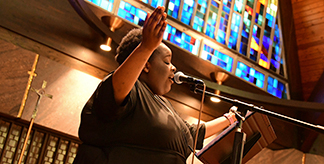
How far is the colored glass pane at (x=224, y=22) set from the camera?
576cm

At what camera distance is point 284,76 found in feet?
21.6

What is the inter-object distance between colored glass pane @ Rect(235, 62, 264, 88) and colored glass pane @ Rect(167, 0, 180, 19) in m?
1.35

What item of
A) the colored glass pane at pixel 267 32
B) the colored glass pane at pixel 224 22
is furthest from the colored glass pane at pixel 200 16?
the colored glass pane at pixel 267 32

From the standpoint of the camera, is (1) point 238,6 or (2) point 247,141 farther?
(1) point 238,6

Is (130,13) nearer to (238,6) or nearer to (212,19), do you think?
(212,19)

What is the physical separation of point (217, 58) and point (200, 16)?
691 millimetres

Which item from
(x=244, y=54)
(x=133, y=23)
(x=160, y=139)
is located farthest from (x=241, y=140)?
(x=244, y=54)

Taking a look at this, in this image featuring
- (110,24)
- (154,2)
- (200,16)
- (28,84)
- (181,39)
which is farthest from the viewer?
(200,16)

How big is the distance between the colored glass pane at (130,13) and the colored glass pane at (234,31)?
169cm

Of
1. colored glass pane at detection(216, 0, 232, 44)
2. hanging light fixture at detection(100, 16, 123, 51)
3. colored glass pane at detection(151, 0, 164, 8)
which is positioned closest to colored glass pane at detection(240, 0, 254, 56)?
colored glass pane at detection(216, 0, 232, 44)

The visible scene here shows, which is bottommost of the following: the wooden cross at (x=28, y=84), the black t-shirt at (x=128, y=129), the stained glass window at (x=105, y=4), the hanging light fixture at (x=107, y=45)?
the black t-shirt at (x=128, y=129)

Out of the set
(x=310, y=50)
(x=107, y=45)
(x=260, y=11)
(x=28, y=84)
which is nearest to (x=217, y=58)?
(x=260, y=11)

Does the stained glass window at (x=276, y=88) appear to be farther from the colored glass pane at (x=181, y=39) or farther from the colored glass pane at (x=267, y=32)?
the colored glass pane at (x=181, y=39)

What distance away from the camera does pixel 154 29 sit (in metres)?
1.39
